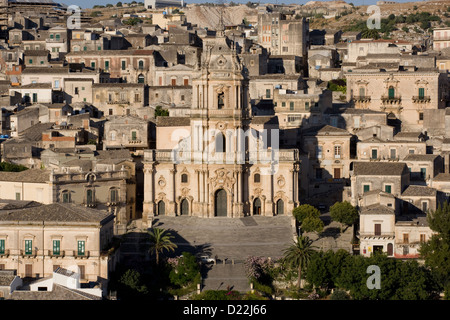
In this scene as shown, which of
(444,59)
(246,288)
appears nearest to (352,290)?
(246,288)

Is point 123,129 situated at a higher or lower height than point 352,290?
higher

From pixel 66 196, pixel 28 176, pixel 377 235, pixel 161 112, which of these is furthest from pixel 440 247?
pixel 161 112

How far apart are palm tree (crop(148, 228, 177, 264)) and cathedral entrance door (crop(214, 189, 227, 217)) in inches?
309

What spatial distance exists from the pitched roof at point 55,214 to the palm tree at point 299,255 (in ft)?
33.2

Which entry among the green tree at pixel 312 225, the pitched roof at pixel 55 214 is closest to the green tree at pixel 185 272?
the pitched roof at pixel 55 214

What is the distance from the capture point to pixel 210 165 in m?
84.2

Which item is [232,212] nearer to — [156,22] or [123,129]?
[123,129]

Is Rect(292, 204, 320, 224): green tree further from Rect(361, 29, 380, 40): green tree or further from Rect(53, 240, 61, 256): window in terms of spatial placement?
Rect(361, 29, 380, 40): green tree

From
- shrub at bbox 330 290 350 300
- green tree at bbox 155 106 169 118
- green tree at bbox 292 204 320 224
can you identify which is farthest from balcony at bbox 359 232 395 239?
green tree at bbox 155 106 169 118

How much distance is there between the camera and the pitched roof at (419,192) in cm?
8138

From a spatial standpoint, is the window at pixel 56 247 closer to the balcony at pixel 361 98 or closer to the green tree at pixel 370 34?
the balcony at pixel 361 98

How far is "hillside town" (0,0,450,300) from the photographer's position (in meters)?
71.1

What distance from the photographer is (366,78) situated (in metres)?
106
